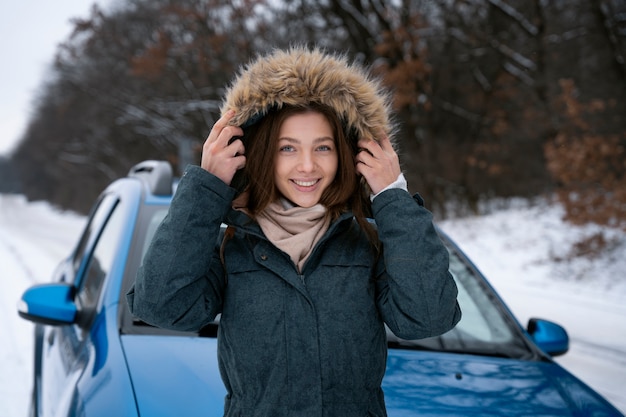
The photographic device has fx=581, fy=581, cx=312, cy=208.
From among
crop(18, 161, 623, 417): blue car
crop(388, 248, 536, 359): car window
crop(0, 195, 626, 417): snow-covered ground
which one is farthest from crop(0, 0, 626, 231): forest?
crop(388, 248, 536, 359): car window

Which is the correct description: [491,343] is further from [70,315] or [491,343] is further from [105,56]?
[105,56]

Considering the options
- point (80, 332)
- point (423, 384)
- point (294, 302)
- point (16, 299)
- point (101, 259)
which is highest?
point (294, 302)

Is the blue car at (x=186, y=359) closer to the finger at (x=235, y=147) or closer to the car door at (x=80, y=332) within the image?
the car door at (x=80, y=332)

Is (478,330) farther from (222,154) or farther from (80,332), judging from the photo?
(80,332)

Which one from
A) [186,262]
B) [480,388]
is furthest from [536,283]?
[186,262]

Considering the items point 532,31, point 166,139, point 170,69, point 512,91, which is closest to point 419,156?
point 512,91

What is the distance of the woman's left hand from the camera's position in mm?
1438

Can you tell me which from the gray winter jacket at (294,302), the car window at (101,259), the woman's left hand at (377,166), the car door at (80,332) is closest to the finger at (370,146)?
the woman's left hand at (377,166)

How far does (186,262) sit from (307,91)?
0.51 metres

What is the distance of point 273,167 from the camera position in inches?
58.6

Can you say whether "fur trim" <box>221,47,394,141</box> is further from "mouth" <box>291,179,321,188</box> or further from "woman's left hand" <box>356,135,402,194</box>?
"mouth" <box>291,179,321,188</box>

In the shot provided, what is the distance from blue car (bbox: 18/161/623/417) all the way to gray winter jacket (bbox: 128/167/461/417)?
1.31 ft

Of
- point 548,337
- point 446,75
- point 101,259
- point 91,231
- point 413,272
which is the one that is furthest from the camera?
point 446,75

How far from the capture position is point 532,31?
11.5 meters
